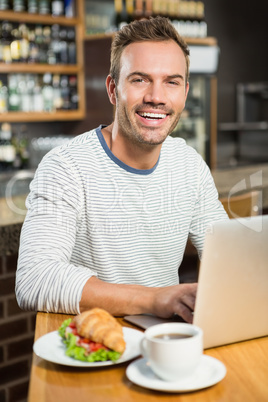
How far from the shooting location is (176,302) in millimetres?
1098

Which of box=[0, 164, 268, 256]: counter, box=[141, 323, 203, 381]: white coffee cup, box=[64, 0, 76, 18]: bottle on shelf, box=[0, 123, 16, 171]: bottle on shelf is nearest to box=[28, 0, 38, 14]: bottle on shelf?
box=[64, 0, 76, 18]: bottle on shelf

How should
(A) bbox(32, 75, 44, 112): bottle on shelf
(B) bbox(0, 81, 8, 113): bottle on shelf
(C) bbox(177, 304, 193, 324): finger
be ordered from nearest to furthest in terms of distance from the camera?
(C) bbox(177, 304, 193, 324): finger, (B) bbox(0, 81, 8, 113): bottle on shelf, (A) bbox(32, 75, 44, 112): bottle on shelf

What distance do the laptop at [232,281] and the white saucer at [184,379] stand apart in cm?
8

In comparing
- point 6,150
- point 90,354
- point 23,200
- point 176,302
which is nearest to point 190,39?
point 6,150

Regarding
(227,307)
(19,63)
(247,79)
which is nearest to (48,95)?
(19,63)

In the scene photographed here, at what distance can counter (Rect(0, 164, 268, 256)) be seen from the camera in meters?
2.05

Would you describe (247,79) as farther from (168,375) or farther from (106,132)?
(168,375)

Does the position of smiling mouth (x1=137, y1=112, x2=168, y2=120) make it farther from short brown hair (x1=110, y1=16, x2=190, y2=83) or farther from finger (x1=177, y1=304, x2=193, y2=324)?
finger (x1=177, y1=304, x2=193, y2=324)

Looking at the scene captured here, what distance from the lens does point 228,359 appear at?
962 mm

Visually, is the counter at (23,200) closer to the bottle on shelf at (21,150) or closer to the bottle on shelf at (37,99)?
the bottle on shelf at (21,150)

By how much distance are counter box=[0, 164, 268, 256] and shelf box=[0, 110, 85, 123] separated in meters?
1.73

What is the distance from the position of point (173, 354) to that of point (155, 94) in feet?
2.90

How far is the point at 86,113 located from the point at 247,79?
2554 millimetres

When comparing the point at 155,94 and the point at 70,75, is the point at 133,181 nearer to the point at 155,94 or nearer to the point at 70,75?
the point at 155,94
